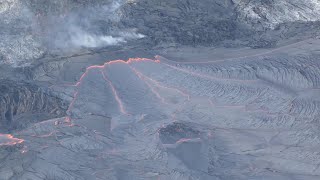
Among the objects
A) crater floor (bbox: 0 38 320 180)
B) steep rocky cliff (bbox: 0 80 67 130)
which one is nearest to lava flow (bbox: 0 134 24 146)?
crater floor (bbox: 0 38 320 180)

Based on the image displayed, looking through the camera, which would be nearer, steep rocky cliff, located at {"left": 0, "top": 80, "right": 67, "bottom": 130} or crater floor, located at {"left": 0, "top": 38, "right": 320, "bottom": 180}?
crater floor, located at {"left": 0, "top": 38, "right": 320, "bottom": 180}

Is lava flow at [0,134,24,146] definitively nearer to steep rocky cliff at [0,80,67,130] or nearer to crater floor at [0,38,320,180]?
crater floor at [0,38,320,180]

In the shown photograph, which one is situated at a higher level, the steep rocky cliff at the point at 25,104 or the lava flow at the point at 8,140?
the steep rocky cliff at the point at 25,104

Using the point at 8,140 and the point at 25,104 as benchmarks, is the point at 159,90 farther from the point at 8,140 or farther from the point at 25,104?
the point at 8,140

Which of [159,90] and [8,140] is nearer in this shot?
[8,140]

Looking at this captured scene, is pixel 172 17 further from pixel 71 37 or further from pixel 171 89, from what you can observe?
pixel 71 37

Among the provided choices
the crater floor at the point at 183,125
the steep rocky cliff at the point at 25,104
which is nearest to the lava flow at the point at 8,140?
the crater floor at the point at 183,125

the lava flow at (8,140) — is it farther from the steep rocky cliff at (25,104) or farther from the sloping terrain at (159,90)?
the steep rocky cliff at (25,104)

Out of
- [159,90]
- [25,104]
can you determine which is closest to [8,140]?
[25,104]

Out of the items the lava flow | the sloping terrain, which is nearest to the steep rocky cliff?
the sloping terrain

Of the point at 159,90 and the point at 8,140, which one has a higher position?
the point at 159,90

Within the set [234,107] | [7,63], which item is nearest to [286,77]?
[234,107]

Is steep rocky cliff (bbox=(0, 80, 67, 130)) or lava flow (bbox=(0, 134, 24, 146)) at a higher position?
steep rocky cliff (bbox=(0, 80, 67, 130))
